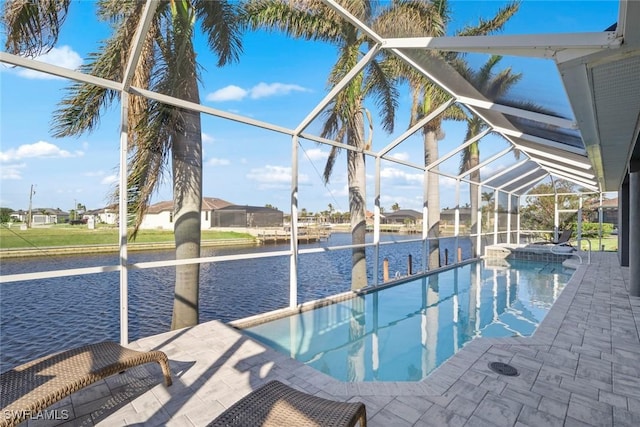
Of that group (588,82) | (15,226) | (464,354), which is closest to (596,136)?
(588,82)

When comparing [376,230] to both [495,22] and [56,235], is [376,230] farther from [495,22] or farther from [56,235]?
[495,22]

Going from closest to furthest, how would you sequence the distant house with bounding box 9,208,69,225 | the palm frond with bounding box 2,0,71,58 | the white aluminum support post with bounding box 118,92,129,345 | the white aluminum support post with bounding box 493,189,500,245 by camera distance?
the palm frond with bounding box 2,0,71,58 < the white aluminum support post with bounding box 118,92,129,345 < the distant house with bounding box 9,208,69,225 < the white aluminum support post with bounding box 493,189,500,245

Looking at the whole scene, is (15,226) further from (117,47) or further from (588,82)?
(588,82)

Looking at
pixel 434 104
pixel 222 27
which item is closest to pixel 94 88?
pixel 222 27

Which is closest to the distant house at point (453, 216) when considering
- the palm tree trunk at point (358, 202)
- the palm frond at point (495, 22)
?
the palm tree trunk at point (358, 202)

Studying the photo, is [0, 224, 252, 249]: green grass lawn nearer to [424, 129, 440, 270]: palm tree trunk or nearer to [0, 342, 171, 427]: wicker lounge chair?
[0, 342, 171, 427]: wicker lounge chair

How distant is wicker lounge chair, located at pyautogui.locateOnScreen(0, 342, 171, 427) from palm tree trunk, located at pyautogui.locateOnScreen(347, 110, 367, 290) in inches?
250

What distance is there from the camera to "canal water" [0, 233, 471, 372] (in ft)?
Result: 21.0

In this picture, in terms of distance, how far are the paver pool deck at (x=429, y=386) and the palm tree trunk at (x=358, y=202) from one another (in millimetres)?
4789

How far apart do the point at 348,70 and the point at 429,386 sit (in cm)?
623

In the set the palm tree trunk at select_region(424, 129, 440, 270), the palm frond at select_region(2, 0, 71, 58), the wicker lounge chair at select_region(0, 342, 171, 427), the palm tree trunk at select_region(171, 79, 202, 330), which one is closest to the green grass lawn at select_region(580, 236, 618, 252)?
the palm tree trunk at select_region(424, 129, 440, 270)

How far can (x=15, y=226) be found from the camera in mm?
4027

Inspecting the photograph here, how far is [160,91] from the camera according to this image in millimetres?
4570

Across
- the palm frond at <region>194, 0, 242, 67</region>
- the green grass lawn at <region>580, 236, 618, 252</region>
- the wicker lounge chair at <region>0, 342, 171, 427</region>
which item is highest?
the palm frond at <region>194, 0, 242, 67</region>
